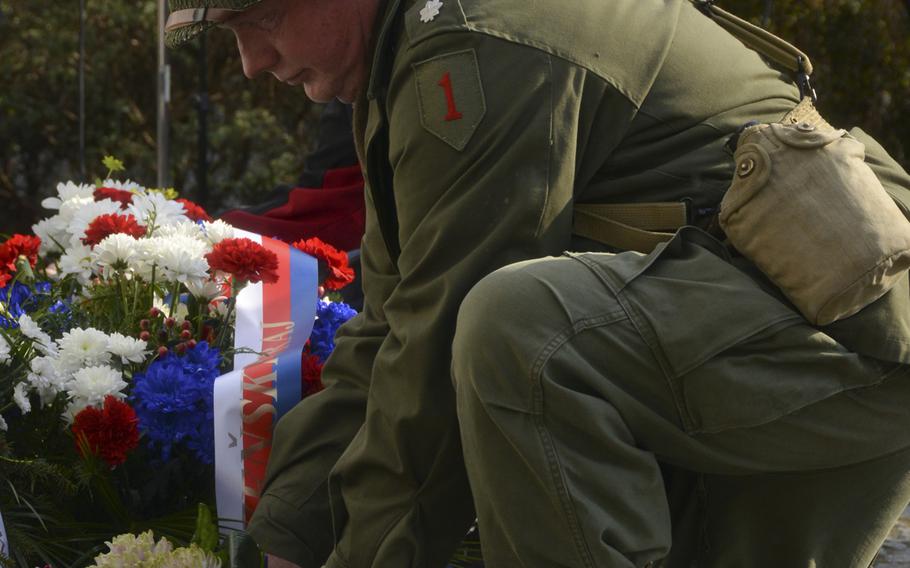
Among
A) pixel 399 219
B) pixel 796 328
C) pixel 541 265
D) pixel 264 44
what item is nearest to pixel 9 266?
pixel 264 44

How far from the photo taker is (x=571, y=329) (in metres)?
2.07

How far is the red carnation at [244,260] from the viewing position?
114 inches

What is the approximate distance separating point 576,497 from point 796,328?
40 cm

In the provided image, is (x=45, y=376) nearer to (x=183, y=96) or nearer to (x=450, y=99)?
(x=450, y=99)

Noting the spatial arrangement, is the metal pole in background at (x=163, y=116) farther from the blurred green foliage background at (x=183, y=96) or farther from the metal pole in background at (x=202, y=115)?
the blurred green foliage background at (x=183, y=96)

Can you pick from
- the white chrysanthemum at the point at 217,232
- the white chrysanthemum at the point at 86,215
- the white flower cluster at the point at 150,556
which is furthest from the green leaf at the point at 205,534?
the white chrysanthemum at the point at 86,215

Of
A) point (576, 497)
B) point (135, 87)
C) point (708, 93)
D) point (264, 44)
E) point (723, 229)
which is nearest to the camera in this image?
point (576, 497)

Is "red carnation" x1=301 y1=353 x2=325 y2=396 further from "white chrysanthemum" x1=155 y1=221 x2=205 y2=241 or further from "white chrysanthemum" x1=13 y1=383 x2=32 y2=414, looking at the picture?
"white chrysanthemum" x1=13 y1=383 x2=32 y2=414

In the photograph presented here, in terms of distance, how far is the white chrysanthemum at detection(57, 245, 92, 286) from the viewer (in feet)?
10.4

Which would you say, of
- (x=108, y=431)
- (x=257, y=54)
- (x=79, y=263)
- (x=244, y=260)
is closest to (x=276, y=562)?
(x=108, y=431)

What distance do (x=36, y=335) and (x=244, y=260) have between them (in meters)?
0.42

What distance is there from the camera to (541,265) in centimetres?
213

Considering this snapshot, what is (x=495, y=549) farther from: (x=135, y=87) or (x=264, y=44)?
(x=135, y=87)

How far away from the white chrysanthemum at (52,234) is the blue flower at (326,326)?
2.14 feet
